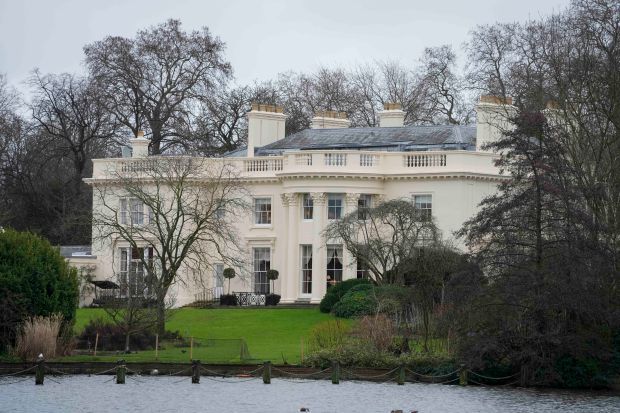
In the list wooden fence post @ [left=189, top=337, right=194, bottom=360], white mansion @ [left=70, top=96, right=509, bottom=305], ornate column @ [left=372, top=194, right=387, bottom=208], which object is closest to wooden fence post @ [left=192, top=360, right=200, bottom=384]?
wooden fence post @ [left=189, top=337, right=194, bottom=360]

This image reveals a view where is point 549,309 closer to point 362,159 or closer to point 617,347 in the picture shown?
point 617,347

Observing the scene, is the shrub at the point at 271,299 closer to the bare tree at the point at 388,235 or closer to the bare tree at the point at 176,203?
the bare tree at the point at 176,203

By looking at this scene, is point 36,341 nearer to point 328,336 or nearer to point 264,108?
point 328,336

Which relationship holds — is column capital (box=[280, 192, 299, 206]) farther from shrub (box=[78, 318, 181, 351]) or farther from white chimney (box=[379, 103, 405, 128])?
shrub (box=[78, 318, 181, 351])

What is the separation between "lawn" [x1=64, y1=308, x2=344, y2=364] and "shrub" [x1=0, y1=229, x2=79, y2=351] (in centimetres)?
223

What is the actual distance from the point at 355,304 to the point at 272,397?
64.6ft

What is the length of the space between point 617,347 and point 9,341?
19.2m

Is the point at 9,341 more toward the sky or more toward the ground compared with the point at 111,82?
more toward the ground

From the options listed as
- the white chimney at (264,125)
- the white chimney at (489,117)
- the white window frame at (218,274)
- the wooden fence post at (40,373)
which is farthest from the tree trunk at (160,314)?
the white chimney at (264,125)

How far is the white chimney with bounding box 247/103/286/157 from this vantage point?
79062 millimetres

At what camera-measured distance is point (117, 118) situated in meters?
90.9

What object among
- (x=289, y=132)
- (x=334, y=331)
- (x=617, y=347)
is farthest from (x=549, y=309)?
(x=289, y=132)

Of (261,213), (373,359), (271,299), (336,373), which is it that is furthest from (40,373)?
(261,213)

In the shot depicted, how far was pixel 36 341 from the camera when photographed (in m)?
53.6
